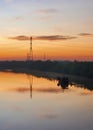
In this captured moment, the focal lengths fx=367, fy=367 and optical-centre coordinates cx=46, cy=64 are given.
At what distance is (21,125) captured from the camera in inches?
648

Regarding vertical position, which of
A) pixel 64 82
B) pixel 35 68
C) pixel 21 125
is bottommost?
pixel 35 68

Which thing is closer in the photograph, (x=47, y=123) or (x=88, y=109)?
(x=47, y=123)

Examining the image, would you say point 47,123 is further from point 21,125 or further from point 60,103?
point 60,103

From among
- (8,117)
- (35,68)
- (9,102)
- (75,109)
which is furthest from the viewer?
(35,68)

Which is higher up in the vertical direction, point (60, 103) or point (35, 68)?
point (60, 103)

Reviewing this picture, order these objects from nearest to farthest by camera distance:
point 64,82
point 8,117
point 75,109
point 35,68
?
point 8,117
point 75,109
point 64,82
point 35,68

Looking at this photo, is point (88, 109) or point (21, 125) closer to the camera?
point (21, 125)

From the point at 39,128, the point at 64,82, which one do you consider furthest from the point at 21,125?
the point at 64,82

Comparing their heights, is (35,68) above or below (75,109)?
below

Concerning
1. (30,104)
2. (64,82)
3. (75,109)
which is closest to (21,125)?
(75,109)

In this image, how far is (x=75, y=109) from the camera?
71.6 ft

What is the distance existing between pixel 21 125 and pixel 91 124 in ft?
10.7

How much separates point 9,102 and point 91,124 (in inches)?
361

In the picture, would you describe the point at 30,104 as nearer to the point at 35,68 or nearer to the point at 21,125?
the point at 21,125
